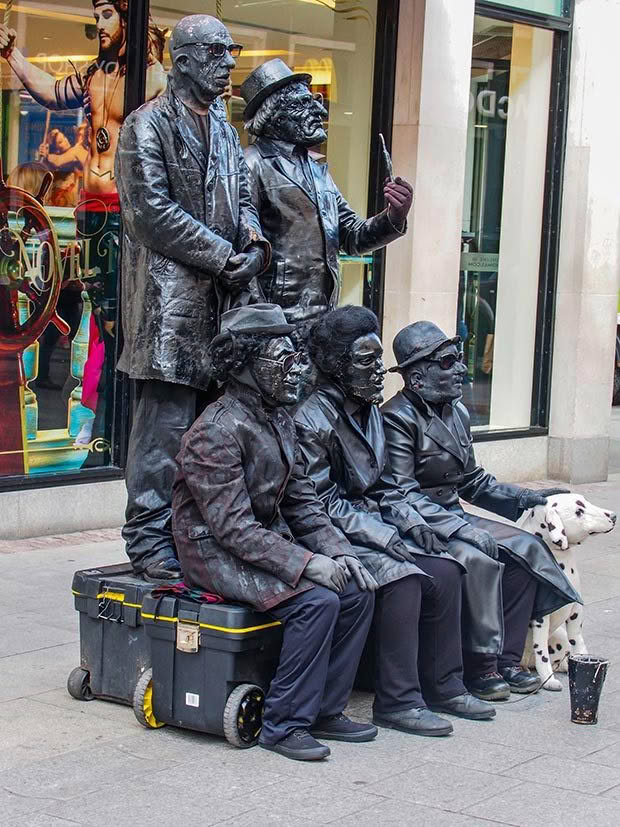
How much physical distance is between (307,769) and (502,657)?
146 cm

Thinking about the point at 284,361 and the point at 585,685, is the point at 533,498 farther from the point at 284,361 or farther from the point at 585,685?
the point at 284,361

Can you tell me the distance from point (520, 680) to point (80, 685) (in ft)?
5.80

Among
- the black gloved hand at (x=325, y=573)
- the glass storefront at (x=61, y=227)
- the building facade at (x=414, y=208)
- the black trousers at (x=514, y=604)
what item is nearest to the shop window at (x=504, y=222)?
the building facade at (x=414, y=208)

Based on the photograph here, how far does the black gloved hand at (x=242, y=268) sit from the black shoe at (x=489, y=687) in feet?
5.96

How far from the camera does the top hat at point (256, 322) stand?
211 inches

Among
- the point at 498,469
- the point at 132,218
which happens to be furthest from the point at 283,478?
the point at 498,469

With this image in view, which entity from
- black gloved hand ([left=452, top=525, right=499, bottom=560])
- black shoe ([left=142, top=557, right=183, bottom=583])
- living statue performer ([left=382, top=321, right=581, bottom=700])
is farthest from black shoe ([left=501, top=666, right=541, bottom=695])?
black shoe ([left=142, top=557, right=183, bottom=583])

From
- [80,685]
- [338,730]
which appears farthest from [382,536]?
[80,685]

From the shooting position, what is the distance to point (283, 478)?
5426mm

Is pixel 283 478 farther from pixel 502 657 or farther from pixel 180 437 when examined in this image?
pixel 502 657

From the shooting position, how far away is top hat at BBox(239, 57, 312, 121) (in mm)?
6371

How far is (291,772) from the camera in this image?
502 cm

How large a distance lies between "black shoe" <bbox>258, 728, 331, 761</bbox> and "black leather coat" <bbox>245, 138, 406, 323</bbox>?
6.33 feet

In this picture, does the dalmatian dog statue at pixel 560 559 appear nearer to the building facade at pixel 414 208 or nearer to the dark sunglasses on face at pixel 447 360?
the dark sunglasses on face at pixel 447 360
